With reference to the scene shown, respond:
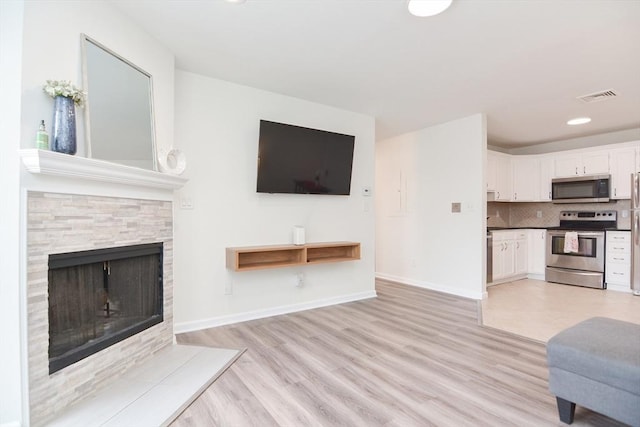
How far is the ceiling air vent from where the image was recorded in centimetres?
348

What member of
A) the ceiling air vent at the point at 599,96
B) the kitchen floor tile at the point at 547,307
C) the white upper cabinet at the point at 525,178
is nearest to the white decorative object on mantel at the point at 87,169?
the kitchen floor tile at the point at 547,307

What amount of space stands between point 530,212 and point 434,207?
8.86ft

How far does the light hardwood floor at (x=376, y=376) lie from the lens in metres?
1.73

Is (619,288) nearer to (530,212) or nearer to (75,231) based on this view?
(530,212)

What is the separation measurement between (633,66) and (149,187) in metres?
4.23

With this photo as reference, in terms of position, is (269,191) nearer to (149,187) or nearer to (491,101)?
(149,187)

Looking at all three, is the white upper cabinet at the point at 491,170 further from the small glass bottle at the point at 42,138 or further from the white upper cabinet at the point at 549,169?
the small glass bottle at the point at 42,138

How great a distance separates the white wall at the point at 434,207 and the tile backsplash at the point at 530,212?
5.87 ft

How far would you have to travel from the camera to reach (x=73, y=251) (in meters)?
1.80

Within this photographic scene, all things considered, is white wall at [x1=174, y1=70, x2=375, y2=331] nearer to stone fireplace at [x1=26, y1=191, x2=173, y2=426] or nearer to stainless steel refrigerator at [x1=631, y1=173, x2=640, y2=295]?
stone fireplace at [x1=26, y1=191, x2=173, y2=426]

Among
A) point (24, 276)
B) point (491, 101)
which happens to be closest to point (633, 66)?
point (491, 101)

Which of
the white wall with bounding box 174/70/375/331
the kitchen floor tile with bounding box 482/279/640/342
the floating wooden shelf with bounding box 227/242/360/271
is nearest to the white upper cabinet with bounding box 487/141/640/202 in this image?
the kitchen floor tile with bounding box 482/279/640/342

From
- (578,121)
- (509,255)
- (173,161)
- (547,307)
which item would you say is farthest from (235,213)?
(578,121)

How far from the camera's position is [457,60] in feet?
9.16
